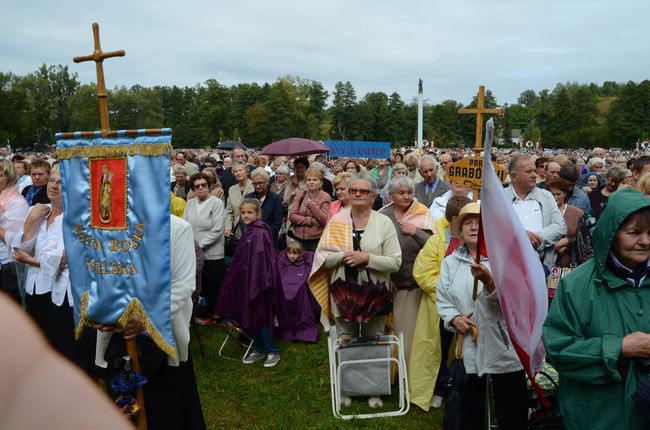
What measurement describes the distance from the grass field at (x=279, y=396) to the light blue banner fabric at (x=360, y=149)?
268 inches

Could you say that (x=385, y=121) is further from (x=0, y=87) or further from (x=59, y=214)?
(x=59, y=214)

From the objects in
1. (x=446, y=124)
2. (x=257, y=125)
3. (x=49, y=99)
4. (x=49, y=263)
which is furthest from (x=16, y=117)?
(x=49, y=263)

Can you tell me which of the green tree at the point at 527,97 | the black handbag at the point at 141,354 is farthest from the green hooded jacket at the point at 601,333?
the green tree at the point at 527,97

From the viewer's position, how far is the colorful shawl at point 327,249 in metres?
4.90

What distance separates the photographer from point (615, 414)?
2.56 m

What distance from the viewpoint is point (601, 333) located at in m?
2.62

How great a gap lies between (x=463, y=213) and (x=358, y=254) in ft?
3.90

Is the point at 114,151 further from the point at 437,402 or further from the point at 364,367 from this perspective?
the point at 437,402

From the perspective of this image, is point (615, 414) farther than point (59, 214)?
No

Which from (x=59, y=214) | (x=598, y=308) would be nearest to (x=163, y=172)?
(x=59, y=214)

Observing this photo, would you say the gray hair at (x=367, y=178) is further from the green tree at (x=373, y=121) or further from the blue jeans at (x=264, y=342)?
the green tree at (x=373, y=121)

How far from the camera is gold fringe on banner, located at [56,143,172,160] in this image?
10.0 ft

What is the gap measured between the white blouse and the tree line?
223ft

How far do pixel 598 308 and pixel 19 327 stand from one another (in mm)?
2702
